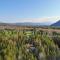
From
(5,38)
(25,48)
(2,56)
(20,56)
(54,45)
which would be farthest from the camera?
(54,45)

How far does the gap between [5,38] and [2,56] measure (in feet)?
21.2

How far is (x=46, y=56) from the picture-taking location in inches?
1043

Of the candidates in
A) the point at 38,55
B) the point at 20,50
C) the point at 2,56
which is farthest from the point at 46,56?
the point at 2,56

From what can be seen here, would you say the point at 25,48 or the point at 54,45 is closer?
the point at 25,48

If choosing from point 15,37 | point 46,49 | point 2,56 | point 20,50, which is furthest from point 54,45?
point 2,56

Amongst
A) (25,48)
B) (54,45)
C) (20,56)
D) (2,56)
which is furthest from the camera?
(54,45)

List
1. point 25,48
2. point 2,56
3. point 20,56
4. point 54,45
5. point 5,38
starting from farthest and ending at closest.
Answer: point 54,45, point 5,38, point 25,48, point 20,56, point 2,56

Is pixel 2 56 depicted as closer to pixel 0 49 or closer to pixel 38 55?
pixel 0 49

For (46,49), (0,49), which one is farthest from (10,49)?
(46,49)

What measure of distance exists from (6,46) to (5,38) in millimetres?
3479

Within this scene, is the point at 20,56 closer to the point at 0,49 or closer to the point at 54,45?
the point at 0,49

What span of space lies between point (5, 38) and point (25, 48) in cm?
340

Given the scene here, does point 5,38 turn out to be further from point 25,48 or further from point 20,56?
point 20,56

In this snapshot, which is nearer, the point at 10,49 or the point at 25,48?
the point at 10,49
